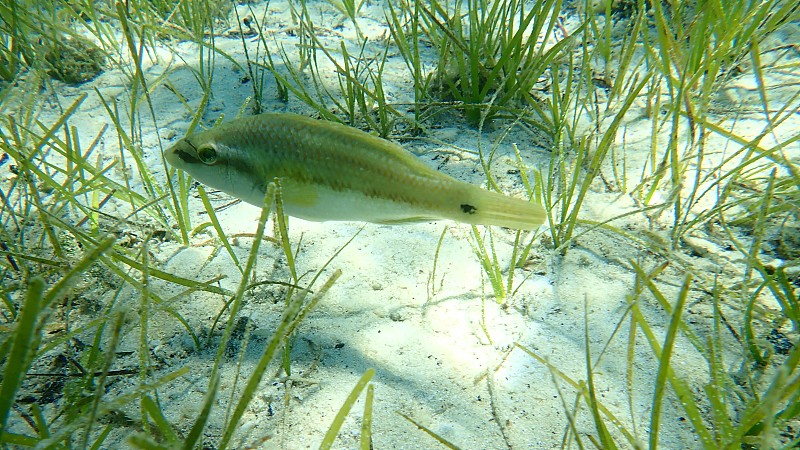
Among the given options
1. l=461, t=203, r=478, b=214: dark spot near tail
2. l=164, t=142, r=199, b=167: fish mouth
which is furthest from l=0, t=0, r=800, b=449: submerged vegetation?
l=461, t=203, r=478, b=214: dark spot near tail

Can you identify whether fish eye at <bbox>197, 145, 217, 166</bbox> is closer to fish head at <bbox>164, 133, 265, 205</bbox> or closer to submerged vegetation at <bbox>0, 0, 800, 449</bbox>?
fish head at <bbox>164, 133, 265, 205</bbox>

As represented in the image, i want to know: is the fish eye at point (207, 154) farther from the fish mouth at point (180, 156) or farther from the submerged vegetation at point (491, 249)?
the submerged vegetation at point (491, 249)

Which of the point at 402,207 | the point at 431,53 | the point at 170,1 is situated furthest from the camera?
the point at 170,1

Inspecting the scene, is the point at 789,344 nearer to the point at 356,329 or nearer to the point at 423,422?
the point at 423,422

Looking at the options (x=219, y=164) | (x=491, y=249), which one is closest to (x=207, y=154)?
(x=219, y=164)

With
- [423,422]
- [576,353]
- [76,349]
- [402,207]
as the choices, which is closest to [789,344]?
[576,353]
